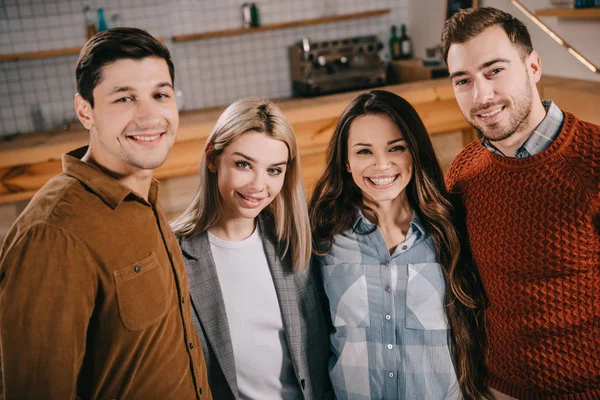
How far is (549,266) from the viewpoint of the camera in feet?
5.53

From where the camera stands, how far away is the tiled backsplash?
4.59m

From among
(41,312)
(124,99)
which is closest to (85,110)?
(124,99)

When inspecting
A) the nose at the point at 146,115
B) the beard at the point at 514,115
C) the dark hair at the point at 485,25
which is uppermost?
the dark hair at the point at 485,25

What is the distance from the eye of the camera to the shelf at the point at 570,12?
2879 mm

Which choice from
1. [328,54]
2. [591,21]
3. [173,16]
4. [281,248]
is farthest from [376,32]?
[281,248]

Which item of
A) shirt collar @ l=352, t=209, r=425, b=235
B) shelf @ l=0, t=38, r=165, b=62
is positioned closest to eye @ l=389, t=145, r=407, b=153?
shirt collar @ l=352, t=209, r=425, b=235

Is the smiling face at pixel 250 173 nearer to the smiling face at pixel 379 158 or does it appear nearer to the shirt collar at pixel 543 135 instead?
the smiling face at pixel 379 158

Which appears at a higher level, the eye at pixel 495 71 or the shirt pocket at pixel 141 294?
the eye at pixel 495 71

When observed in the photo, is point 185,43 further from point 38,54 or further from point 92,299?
point 92,299

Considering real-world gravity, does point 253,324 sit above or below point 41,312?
below

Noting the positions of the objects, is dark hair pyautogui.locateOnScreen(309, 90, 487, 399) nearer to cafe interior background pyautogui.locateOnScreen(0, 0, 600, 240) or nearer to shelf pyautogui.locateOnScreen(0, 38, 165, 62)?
cafe interior background pyautogui.locateOnScreen(0, 0, 600, 240)

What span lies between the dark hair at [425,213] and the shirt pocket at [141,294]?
76cm

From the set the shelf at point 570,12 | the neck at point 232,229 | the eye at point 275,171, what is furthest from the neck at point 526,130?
the shelf at point 570,12

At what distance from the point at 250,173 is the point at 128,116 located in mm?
Answer: 622
